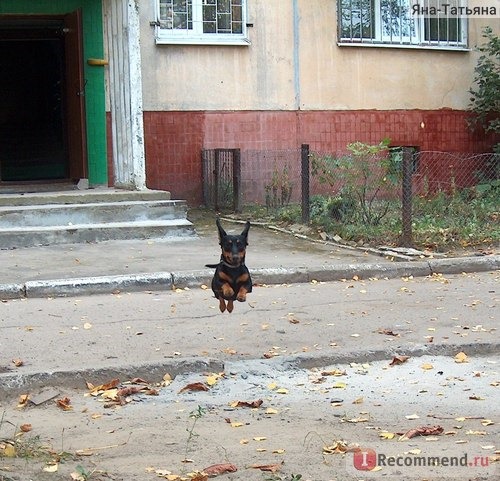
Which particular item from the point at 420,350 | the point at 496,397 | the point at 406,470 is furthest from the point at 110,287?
the point at 406,470

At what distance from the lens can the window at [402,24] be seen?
662 inches

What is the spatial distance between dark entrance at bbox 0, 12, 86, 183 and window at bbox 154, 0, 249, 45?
1603mm

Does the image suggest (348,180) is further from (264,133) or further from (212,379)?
(212,379)

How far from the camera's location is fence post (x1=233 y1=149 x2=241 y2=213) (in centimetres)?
1477

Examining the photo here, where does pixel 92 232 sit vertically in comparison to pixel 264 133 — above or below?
below

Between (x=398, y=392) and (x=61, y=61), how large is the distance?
10765mm

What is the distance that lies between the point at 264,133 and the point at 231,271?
443 inches

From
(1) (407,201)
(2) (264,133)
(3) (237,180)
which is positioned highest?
(2) (264,133)

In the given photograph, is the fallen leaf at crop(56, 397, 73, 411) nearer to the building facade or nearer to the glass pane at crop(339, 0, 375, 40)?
the building facade

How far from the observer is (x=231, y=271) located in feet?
16.9

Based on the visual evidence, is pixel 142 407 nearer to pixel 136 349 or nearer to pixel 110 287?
pixel 136 349

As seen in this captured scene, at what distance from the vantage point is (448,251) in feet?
38.6

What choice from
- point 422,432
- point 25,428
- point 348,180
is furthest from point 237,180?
point 422,432

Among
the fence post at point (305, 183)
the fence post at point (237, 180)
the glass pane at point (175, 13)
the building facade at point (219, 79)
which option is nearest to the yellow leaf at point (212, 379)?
the fence post at point (305, 183)
